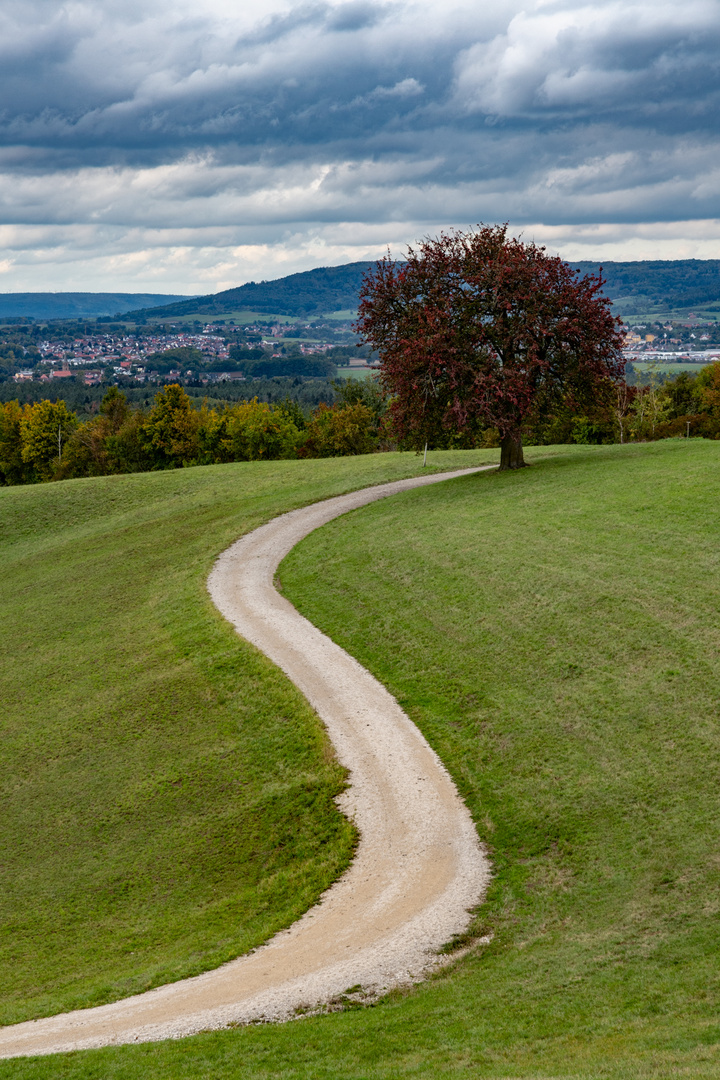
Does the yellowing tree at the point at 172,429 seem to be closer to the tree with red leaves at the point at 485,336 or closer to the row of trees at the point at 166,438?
the row of trees at the point at 166,438

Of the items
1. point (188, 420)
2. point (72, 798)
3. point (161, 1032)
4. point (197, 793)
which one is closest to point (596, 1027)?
point (161, 1032)

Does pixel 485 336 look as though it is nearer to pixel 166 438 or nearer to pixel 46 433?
pixel 166 438

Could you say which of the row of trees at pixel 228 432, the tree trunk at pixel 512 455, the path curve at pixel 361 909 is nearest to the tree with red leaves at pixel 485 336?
the tree trunk at pixel 512 455

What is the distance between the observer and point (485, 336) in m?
37.3

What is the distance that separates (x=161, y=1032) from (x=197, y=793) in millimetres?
8635

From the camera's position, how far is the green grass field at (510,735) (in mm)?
10031

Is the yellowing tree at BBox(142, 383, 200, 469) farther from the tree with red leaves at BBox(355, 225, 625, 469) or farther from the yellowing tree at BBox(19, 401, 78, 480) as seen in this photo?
the tree with red leaves at BBox(355, 225, 625, 469)

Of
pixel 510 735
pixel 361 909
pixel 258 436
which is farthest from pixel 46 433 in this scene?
pixel 361 909

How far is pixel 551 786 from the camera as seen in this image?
16.7 metres

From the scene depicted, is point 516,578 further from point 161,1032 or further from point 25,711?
point 161,1032

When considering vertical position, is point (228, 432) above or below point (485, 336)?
below

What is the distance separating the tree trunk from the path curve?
2030 cm

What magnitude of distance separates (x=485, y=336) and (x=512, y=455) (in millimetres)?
6661

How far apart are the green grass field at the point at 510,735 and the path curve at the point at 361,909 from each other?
0.51m
